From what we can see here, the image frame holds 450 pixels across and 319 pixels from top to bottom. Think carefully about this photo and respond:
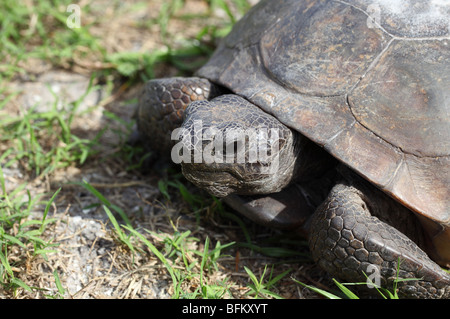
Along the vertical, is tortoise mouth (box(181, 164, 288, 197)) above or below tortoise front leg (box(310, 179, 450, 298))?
above

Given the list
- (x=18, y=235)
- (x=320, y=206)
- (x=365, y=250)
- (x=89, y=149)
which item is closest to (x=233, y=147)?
(x=320, y=206)

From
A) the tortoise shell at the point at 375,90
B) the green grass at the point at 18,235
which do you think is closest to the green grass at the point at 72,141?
the green grass at the point at 18,235

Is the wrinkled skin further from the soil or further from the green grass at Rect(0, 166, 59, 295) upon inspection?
the green grass at Rect(0, 166, 59, 295)

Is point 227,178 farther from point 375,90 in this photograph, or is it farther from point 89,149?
point 89,149

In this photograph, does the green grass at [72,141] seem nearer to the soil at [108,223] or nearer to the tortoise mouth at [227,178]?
the soil at [108,223]

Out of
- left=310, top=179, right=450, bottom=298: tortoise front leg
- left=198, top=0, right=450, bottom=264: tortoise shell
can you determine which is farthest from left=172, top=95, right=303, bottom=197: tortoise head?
left=310, top=179, right=450, bottom=298: tortoise front leg

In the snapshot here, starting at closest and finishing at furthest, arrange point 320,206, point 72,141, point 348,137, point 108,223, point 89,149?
point 348,137
point 320,206
point 108,223
point 89,149
point 72,141

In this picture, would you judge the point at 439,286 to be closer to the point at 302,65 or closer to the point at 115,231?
the point at 302,65

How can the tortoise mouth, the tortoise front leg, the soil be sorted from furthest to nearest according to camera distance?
1. the soil
2. the tortoise mouth
3. the tortoise front leg
